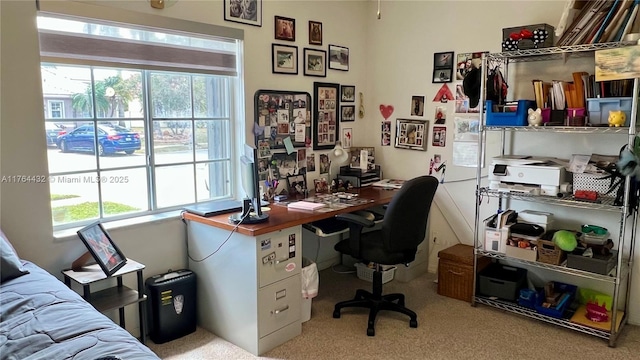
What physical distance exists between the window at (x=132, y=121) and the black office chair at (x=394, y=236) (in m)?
1.03

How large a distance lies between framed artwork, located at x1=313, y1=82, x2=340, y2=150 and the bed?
2340 millimetres

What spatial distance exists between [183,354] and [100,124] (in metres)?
1.41

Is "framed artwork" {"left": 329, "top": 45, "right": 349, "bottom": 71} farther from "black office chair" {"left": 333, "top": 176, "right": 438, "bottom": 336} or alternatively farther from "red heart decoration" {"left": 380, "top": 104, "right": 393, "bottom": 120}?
"black office chair" {"left": 333, "top": 176, "right": 438, "bottom": 336}

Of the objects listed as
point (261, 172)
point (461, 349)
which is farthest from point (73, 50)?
point (461, 349)

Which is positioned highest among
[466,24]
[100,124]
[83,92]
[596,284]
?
[466,24]

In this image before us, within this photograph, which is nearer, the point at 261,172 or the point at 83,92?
the point at 83,92

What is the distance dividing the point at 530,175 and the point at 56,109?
9.41 feet

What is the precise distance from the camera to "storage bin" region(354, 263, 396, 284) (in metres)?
3.70

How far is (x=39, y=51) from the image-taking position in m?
2.28

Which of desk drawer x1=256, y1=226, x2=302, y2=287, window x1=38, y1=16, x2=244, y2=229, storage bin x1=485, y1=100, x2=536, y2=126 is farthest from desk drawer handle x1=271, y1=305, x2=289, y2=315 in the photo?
storage bin x1=485, y1=100, x2=536, y2=126

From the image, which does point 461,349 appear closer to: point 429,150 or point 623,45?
point 429,150

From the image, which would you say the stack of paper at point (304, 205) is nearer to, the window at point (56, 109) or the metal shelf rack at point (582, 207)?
the metal shelf rack at point (582, 207)

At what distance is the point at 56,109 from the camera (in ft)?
7.98

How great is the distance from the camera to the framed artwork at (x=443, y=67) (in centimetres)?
370
